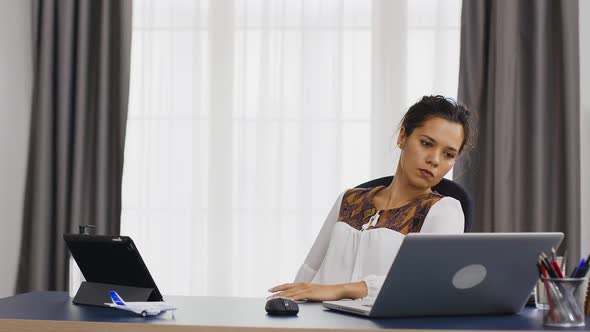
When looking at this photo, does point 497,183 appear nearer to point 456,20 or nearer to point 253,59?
A: point 456,20

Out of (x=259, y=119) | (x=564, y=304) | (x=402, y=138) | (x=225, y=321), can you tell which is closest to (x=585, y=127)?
(x=259, y=119)

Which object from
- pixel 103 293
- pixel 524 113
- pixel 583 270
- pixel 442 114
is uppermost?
pixel 524 113

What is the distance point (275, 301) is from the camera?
146 cm

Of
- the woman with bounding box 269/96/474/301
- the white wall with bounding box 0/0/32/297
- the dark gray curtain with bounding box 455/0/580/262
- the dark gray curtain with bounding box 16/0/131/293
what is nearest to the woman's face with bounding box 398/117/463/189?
the woman with bounding box 269/96/474/301

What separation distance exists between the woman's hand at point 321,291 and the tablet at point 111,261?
289 mm

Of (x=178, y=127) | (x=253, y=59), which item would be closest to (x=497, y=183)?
(x=253, y=59)

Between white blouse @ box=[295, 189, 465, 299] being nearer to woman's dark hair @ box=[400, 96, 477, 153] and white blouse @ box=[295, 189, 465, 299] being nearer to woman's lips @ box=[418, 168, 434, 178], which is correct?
woman's lips @ box=[418, 168, 434, 178]

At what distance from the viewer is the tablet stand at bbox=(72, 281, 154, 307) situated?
1.62 m

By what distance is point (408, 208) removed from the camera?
2.11 meters

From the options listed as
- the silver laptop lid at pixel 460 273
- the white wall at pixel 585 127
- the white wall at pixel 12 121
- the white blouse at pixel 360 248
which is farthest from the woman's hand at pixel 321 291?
the white wall at pixel 12 121

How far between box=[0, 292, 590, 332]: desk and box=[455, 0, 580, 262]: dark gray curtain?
6.04 feet

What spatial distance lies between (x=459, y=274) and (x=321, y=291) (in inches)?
16.2

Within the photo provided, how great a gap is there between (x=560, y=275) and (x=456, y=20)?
232 centimetres

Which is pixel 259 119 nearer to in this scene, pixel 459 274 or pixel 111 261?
pixel 111 261
